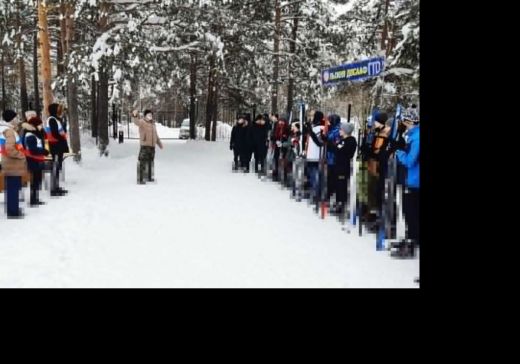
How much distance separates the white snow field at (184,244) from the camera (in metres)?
6.17

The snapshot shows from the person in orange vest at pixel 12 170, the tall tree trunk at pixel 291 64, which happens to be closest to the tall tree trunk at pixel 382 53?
the tall tree trunk at pixel 291 64

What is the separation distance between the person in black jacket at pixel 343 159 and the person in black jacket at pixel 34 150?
5.45m

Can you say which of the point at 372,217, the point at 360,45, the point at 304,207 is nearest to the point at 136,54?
the point at 304,207

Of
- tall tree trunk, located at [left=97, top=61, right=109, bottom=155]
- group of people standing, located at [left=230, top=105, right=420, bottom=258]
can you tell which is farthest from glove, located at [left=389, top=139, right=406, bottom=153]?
tall tree trunk, located at [left=97, top=61, right=109, bottom=155]

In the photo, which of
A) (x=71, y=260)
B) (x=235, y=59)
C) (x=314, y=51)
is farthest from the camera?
(x=314, y=51)

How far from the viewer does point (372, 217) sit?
8.88 m

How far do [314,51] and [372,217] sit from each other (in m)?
20.6

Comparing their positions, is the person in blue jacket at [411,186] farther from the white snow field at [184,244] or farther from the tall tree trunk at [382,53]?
the tall tree trunk at [382,53]

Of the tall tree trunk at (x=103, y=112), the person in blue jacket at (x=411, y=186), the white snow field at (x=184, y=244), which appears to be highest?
the tall tree trunk at (x=103, y=112)

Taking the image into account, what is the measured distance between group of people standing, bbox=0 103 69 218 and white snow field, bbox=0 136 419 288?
12.6 inches

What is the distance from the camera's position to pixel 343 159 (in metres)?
9.55

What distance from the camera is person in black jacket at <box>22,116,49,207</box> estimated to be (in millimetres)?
10398

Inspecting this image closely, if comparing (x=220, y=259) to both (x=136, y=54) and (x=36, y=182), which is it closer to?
(x=36, y=182)
